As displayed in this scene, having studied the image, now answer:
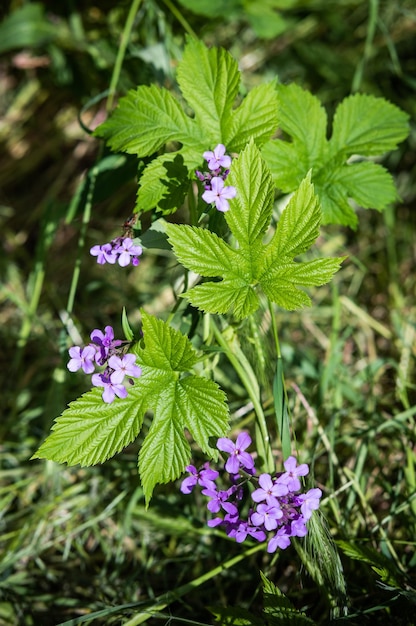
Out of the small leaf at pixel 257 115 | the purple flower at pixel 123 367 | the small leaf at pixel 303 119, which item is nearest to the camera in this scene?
the purple flower at pixel 123 367

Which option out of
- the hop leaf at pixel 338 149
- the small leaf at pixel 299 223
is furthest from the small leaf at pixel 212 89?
the small leaf at pixel 299 223

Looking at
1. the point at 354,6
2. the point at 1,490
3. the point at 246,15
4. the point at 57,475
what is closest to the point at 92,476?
the point at 57,475

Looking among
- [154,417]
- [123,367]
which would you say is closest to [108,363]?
[123,367]

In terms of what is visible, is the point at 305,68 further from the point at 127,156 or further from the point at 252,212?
the point at 252,212

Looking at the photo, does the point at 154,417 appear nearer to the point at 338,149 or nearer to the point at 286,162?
the point at 286,162

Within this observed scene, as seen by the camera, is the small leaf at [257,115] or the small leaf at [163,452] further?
the small leaf at [257,115]

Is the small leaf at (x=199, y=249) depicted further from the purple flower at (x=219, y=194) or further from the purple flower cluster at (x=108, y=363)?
the purple flower cluster at (x=108, y=363)
